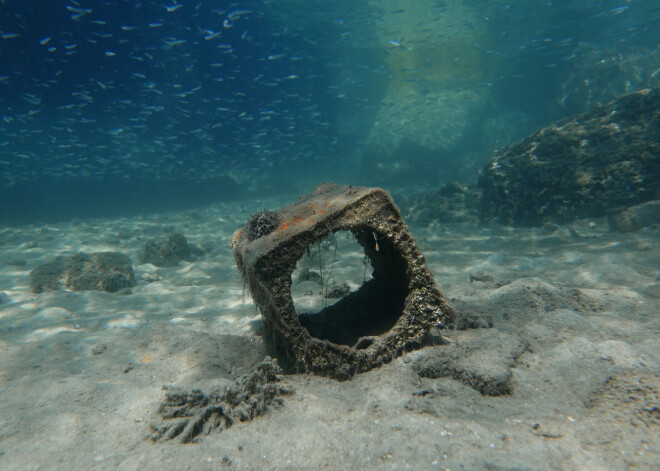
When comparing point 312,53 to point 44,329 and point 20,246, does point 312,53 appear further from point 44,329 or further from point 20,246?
point 44,329

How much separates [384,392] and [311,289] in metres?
3.54

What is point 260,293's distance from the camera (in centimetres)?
302

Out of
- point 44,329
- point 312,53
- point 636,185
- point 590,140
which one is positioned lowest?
point 44,329

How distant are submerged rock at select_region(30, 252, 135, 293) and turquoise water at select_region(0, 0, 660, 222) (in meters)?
11.6

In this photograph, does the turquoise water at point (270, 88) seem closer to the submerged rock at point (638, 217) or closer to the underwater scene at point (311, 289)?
the underwater scene at point (311, 289)

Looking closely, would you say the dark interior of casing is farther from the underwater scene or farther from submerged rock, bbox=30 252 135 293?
submerged rock, bbox=30 252 135 293

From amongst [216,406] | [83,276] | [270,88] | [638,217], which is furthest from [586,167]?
[270,88]

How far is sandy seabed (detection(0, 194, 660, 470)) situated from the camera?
187 cm

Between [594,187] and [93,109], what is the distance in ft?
89.4

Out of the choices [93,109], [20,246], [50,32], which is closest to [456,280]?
[20,246]

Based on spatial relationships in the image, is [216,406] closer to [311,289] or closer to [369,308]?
[369,308]

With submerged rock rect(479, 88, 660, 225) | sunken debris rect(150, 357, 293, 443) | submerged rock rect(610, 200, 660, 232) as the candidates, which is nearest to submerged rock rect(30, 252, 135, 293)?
sunken debris rect(150, 357, 293, 443)

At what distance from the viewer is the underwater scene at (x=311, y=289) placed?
2.10m

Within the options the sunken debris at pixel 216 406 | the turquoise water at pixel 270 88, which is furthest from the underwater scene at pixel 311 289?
the turquoise water at pixel 270 88
